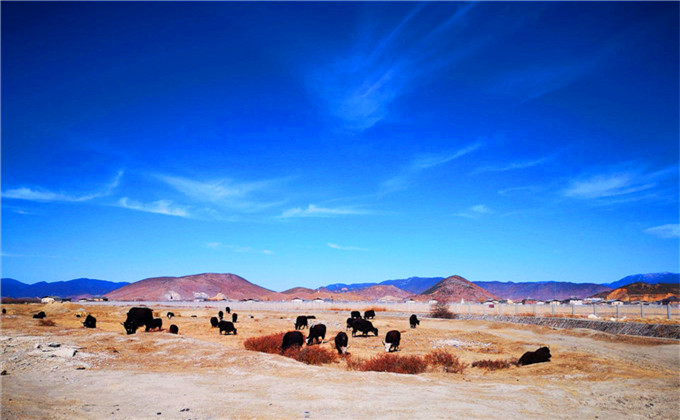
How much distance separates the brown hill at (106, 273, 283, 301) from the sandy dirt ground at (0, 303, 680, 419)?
150m

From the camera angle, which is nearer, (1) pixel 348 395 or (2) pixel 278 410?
(2) pixel 278 410

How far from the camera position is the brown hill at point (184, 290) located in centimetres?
16412

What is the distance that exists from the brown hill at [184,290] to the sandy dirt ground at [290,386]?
492ft

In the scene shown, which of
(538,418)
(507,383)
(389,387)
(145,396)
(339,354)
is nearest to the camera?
(538,418)

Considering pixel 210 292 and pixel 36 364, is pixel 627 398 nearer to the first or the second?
pixel 36 364

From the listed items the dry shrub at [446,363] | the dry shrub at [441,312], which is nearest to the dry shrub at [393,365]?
the dry shrub at [446,363]

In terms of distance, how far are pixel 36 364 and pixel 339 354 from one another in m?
12.0

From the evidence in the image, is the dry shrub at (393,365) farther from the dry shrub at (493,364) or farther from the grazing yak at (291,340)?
the grazing yak at (291,340)

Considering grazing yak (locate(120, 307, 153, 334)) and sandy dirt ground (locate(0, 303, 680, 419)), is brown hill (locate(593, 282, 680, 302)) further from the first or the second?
grazing yak (locate(120, 307, 153, 334))

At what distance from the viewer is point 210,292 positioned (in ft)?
591

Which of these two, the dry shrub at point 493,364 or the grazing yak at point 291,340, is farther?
the grazing yak at point 291,340

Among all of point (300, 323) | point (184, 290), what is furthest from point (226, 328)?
point (184, 290)

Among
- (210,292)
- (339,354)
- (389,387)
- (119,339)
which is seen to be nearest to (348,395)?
(389,387)

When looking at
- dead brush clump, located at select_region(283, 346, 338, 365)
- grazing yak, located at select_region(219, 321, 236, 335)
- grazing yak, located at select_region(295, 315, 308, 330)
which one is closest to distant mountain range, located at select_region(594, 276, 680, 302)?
grazing yak, located at select_region(295, 315, 308, 330)
